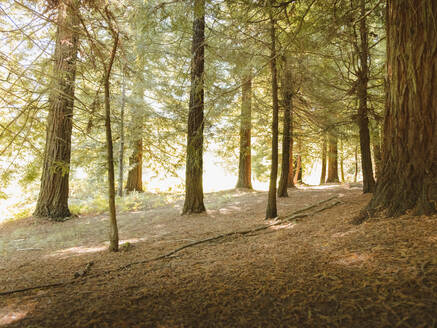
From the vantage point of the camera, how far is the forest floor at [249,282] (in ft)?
5.68

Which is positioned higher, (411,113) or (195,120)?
(195,120)

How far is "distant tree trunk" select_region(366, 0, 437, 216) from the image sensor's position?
11.0 ft

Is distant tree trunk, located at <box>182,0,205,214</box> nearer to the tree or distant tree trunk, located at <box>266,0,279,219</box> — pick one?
distant tree trunk, located at <box>266,0,279,219</box>

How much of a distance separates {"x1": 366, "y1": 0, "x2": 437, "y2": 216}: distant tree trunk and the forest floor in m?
0.43

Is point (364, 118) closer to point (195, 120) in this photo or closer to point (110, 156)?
point (195, 120)

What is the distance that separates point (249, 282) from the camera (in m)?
2.37

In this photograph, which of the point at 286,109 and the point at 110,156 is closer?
the point at 110,156

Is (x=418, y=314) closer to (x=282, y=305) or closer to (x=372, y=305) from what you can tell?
(x=372, y=305)

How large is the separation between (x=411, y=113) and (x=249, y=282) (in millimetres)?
3183

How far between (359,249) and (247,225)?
3.36 meters

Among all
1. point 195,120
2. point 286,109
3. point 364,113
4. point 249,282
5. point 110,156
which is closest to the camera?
point 249,282

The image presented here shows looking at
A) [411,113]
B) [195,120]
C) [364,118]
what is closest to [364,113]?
[364,118]

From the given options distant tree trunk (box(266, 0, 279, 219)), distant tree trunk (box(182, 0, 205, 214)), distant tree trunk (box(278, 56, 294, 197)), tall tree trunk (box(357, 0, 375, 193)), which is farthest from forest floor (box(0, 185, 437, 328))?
tall tree trunk (box(357, 0, 375, 193))

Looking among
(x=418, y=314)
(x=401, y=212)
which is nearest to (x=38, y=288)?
(x=418, y=314)
